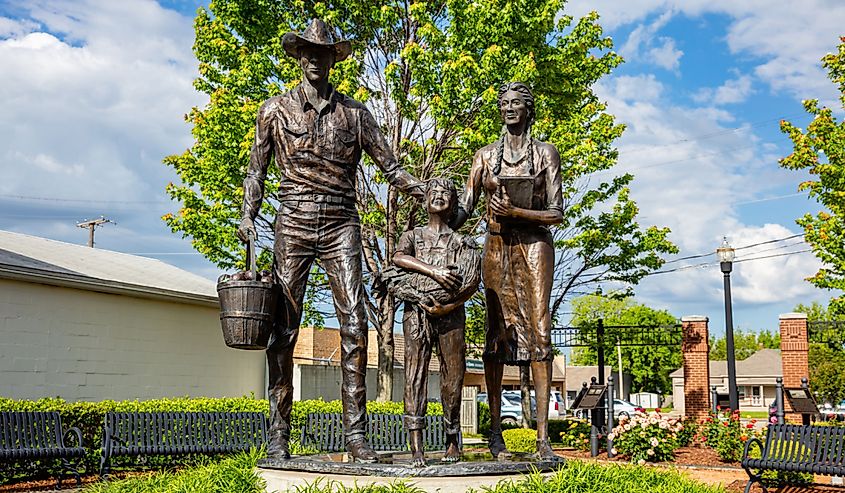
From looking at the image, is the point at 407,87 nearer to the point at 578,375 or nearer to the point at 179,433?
the point at 179,433

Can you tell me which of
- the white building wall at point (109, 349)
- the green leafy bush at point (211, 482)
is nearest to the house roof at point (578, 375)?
the white building wall at point (109, 349)

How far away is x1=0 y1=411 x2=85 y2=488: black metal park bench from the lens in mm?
9867

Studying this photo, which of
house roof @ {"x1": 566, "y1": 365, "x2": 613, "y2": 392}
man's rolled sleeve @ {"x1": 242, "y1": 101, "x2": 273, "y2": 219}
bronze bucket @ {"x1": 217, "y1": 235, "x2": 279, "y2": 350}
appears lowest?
house roof @ {"x1": 566, "y1": 365, "x2": 613, "y2": 392}

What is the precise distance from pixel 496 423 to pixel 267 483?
175cm

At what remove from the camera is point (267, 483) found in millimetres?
5648

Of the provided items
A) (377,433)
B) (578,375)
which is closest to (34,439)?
(377,433)

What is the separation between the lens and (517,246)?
6.32m

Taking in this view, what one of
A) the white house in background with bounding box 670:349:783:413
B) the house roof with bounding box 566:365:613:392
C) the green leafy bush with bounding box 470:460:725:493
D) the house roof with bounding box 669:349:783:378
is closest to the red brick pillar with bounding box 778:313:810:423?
the green leafy bush with bounding box 470:460:725:493

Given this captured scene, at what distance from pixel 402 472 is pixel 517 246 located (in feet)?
6.41

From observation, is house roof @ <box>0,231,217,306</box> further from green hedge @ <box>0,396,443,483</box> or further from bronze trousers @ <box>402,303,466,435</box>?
bronze trousers @ <box>402,303,466,435</box>

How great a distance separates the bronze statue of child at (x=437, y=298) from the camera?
18.5ft

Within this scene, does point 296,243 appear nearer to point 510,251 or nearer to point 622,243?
point 510,251

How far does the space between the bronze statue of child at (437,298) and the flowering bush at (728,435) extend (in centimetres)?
872

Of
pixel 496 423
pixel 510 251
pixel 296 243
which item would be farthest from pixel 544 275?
pixel 296 243
